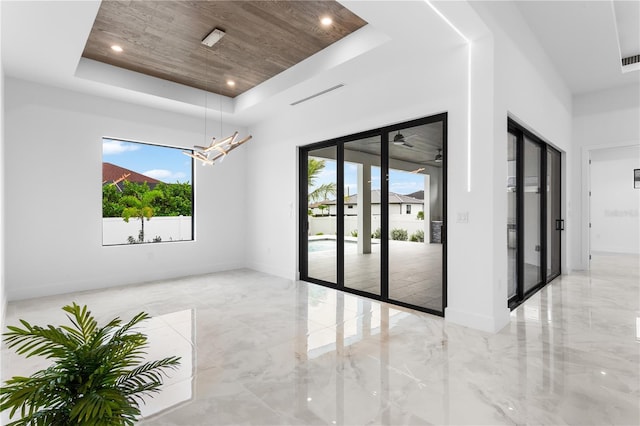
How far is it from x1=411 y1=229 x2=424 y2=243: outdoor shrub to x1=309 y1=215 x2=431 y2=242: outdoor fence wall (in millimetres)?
31

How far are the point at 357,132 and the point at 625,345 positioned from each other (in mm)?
3677

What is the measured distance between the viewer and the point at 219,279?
5863 millimetres

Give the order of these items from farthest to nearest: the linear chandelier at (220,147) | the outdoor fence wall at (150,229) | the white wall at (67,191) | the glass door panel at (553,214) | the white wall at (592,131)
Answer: the white wall at (592,131), the glass door panel at (553,214), the outdoor fence wall at (150,229), the white wall at (67,191), the linear chandelier at (220,147)

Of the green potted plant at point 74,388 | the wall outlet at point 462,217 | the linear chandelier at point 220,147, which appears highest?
the linear chandelier at point 220,147

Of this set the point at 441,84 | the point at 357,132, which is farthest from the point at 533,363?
the point at 357,132

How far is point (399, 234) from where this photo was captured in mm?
4461

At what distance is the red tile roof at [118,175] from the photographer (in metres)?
5.50

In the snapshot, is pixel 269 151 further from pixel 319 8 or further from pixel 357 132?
pixel 319 8

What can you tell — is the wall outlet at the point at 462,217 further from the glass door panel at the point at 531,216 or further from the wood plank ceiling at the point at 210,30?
the wood plank ceiling at the point at 210,30

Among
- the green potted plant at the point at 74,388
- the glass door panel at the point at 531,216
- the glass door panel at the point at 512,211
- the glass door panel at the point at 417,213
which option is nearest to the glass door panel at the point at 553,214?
the glass door panel at the point at 531,216

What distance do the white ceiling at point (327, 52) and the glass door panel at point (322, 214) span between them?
1.06m

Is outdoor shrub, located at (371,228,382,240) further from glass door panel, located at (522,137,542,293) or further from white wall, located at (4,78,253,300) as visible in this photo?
white wall, located at (4,78,253,300)

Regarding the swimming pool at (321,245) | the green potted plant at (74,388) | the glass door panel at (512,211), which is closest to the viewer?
the green potted plant at (74,388)

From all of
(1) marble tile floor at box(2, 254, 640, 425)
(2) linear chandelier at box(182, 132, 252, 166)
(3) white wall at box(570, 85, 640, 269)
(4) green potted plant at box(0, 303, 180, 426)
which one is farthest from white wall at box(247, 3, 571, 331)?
(4) green potted plant at box(0, 303, 180, 426)
